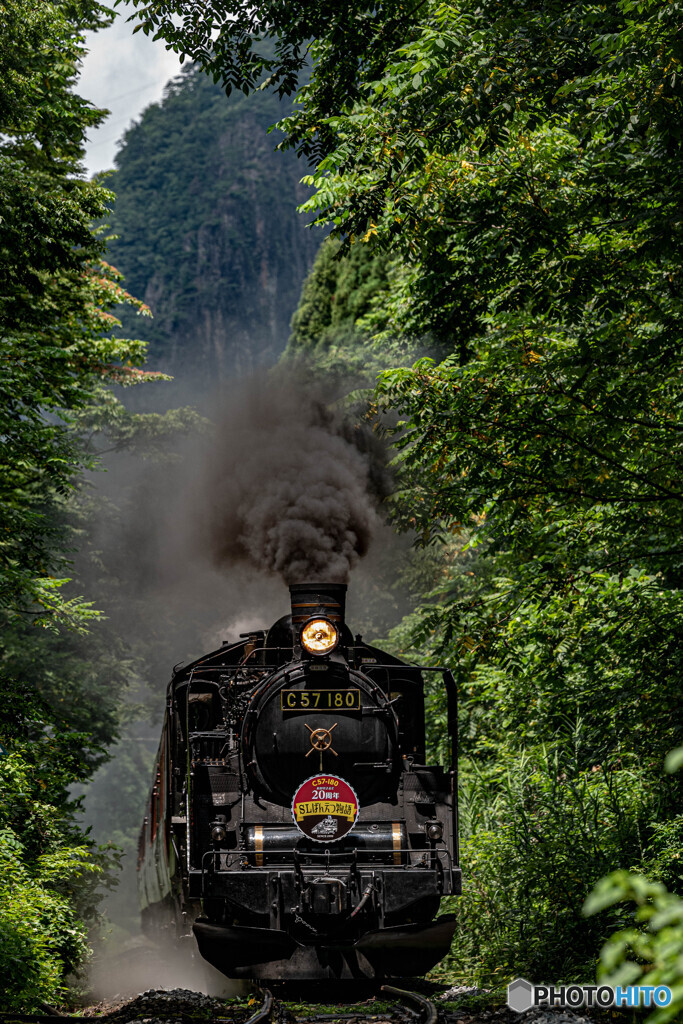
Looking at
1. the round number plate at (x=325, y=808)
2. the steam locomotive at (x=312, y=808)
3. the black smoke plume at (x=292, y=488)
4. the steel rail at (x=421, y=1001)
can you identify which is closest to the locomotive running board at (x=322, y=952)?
the steam locomotive at (x=312, y=808)

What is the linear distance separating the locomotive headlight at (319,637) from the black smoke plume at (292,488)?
2.16 meters

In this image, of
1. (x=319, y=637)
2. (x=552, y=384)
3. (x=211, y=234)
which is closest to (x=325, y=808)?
(x=319, y=637)

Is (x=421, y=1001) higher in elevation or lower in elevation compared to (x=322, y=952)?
lower

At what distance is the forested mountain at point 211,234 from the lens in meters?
96.6

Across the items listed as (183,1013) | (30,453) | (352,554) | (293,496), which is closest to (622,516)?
(352,554)

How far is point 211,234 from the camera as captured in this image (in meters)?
100

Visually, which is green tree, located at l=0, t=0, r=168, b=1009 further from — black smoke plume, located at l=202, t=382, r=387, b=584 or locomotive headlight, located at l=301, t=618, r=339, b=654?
locomotive headlight, located at l=301, t=618, r=339, b=654

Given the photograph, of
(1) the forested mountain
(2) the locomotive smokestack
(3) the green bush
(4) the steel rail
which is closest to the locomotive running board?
(4) the steel rail

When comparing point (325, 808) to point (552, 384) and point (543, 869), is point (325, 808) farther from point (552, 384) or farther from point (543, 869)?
point (552, 384)

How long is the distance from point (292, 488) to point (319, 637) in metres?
3.14

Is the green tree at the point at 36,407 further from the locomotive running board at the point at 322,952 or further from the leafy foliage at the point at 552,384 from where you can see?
the leafy foliage at the point at 552,384

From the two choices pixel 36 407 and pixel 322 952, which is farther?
pixel 36 407

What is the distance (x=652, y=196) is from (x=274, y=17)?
11.7ft

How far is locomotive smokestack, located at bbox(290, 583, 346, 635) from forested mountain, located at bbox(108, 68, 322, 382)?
85.1 meters
